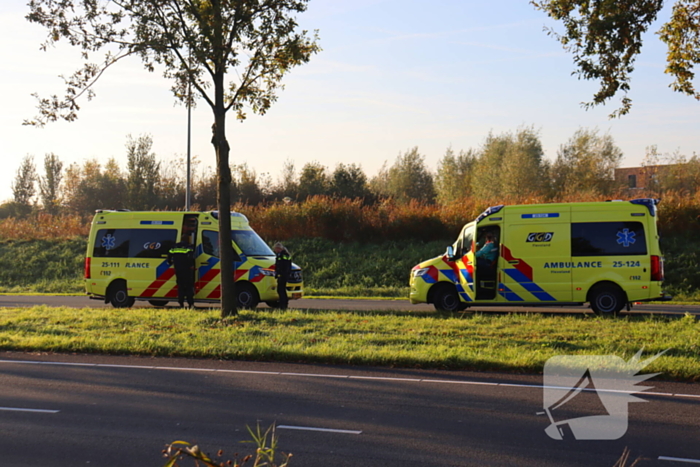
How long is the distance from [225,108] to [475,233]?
Answer: 631 cm

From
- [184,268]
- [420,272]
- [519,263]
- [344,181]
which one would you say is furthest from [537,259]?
[344,181]

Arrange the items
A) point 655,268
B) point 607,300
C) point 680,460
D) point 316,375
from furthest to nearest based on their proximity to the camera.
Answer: point 607,300 < point 655,268 < point 316,375 < point 680,460

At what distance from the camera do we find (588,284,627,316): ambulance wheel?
15.4 m

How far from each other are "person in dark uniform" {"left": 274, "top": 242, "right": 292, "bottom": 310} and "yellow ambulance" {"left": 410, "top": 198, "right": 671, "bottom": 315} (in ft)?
11.6

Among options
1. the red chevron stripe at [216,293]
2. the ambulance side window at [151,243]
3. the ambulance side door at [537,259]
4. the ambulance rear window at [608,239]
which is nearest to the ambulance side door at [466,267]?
the ambulance side door at [537,259]

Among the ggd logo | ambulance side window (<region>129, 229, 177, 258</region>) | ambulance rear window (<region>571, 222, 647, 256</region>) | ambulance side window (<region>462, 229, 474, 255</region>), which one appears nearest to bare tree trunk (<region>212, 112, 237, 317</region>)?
ambulance side window (<region>129, 229, 177, 258</region>)

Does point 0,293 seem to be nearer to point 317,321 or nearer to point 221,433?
point 317,321

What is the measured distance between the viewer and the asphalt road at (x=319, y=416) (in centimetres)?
586

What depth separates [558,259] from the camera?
15734 millimetres

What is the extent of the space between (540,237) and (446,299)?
2630 millimetres

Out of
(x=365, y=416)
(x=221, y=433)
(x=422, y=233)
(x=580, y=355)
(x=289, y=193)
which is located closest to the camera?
(x=221, y=433)

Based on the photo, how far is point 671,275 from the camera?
23406 millimetres

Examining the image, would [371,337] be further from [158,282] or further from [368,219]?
[368,219]

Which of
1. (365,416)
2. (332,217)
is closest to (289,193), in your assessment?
(332,217)
